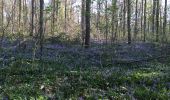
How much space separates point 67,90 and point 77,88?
43 cm

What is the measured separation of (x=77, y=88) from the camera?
436 inches

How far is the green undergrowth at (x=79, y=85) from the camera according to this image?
400 inches

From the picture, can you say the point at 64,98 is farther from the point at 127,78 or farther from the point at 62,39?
the point at 62,39

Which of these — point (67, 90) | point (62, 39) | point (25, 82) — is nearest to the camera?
point (67, 90)

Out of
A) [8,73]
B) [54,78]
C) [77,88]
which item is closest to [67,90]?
[77,88]

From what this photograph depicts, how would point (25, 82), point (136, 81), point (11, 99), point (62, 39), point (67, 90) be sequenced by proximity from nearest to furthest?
point (11, 99) < point (67, 90) < point (25, 82) < point (136, 81) < point (62, 39)

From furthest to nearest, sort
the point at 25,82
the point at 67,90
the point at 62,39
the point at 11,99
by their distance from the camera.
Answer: the point at 62,39 < the point at 25,82 < the point at 67,90 < the point at 11,99

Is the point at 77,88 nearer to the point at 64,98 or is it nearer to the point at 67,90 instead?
the point at 67,90

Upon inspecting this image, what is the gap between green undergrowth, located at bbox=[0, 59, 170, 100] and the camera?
1015 centimetres

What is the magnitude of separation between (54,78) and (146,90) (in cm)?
338

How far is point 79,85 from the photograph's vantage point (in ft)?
38.1

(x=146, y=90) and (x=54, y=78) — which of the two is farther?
(x=54, y=78)

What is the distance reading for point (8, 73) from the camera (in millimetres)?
13758

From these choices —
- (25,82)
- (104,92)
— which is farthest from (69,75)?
(104,92)
